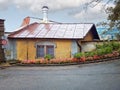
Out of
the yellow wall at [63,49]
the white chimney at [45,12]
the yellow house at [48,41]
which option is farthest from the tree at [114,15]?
the white chimney at [45,12]

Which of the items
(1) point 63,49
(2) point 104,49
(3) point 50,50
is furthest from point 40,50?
(2) point 104,49

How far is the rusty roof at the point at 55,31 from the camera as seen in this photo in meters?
27.5

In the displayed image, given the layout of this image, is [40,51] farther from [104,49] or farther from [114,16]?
[114,16]

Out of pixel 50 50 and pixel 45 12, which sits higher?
pixel 45 12

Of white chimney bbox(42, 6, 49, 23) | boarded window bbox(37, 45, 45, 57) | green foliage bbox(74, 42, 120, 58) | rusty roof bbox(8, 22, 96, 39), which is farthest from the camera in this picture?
white chimney bbox(42, 6, 49, 23)

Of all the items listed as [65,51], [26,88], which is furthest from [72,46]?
[26,88]

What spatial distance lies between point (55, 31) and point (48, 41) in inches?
54.1

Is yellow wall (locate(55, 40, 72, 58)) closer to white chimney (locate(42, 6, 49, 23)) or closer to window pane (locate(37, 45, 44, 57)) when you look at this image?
window pane (locate(37, 45, 44, 57))

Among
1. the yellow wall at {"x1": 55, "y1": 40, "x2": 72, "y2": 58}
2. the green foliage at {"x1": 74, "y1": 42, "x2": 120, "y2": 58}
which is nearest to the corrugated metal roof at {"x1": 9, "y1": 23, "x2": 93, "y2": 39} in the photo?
the yellow wall at {"x1": 55, "y1": 40, "x2": 72, "y2": 58}

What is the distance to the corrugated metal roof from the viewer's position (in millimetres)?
27531

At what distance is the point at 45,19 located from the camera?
113 feet

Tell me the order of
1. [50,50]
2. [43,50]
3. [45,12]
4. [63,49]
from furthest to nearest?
[45,12]
[43,50]
[50,50]
[63,49]

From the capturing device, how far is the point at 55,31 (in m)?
28.7

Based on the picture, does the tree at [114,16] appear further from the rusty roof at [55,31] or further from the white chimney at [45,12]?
the white chimney at [45,12]
